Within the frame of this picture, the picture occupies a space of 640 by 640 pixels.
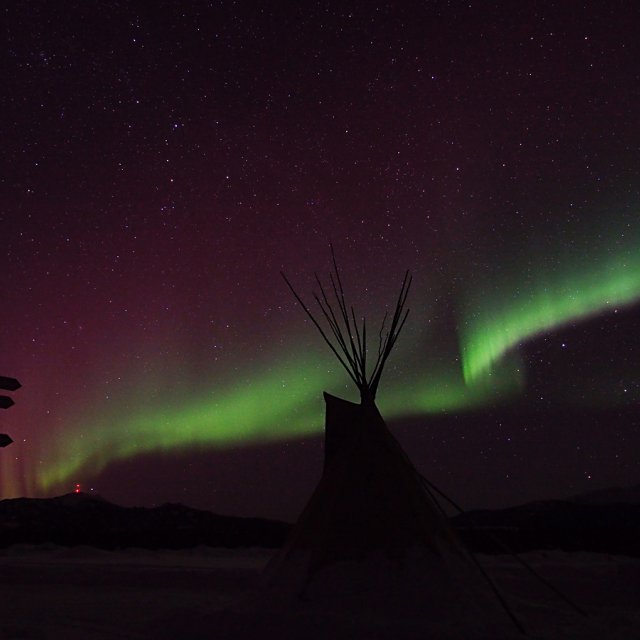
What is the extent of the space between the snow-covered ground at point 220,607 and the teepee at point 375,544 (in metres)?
0.18

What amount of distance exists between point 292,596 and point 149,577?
438cm

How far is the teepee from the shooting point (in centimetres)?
428

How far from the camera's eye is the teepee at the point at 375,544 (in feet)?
14.0

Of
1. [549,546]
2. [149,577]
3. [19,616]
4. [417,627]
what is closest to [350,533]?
[417,627]

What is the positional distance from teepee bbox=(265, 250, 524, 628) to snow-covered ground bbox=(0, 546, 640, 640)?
0.18 m

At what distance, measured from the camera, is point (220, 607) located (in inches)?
203

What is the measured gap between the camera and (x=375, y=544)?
4617 millimetres

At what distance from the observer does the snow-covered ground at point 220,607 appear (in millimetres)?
3955

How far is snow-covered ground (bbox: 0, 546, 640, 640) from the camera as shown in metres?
3.96

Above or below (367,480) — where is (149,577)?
below

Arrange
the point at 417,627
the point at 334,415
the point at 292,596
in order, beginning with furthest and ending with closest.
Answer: the point at 334,415 < the point at 292,596 < the point at 417,627

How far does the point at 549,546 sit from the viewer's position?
1274 centimetres

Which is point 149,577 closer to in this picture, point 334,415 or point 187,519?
point 334,415

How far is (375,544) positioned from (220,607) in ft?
5.32
